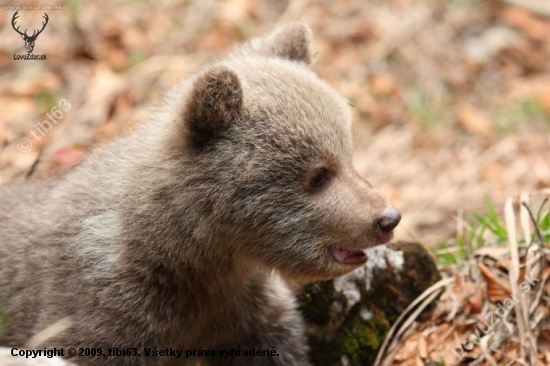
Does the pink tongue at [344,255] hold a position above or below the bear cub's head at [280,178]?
below

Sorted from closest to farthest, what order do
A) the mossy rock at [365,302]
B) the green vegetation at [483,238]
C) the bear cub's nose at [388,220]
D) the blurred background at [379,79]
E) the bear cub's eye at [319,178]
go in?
the bear cub's nose at [388,220] → the bear cub's eye at [319,178] → the mossy rock at [365,302] → the green vegetation at [483,238] → the blurred background at [379,79]

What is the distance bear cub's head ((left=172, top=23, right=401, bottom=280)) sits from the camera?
4547mm

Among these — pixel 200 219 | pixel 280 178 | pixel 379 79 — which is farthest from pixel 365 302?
pixel 379 79

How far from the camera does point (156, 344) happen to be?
4.95 meters

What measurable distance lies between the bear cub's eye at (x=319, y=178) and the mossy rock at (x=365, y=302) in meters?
1.22

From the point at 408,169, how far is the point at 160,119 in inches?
195

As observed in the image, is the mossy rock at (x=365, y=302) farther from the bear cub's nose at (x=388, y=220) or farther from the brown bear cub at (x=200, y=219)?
the bear cub's nose at (x=388, y=220)

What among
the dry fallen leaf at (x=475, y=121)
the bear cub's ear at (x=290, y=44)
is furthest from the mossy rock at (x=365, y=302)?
the dry fallen leaf at (x=475, y=121)

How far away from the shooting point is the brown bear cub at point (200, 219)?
4574 millimetres

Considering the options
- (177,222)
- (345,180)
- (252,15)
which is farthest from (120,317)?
(252,15)

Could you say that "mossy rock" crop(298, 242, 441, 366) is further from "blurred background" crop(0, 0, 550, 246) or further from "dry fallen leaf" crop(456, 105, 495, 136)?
"dry fallen leaf" crop(456, 105, 495, 136)

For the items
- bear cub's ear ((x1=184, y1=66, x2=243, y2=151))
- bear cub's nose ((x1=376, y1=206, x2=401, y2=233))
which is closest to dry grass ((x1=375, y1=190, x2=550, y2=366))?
bear cub's nose ((x1=376, y1=206, x2=401, y2=233))

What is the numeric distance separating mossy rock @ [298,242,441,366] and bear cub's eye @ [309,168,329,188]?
1.22m

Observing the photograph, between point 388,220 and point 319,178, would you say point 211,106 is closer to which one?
point 319,178
